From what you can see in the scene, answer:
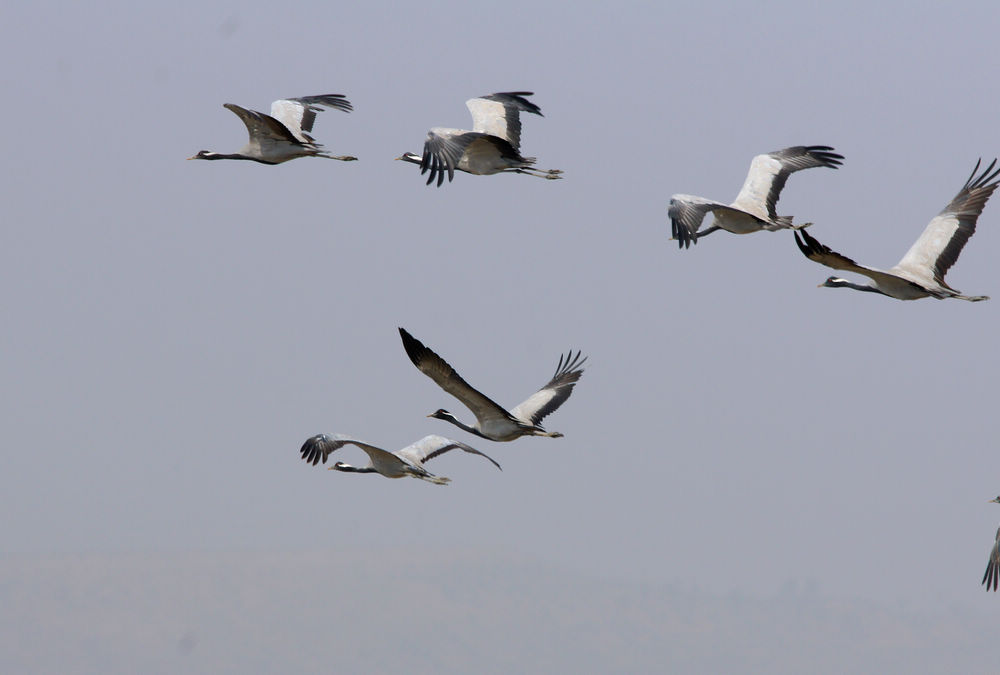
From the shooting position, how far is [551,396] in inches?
1003

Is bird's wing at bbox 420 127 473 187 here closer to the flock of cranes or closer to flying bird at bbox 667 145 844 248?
the flock of cranes

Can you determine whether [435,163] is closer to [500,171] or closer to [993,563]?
[500,171]

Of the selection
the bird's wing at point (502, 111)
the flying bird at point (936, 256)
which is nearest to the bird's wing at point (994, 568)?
the flying bird at point (936, 256)

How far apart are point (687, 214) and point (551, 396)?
16.1 feet

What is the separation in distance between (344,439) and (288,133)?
20.0ft

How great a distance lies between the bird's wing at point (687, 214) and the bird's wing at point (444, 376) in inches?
179

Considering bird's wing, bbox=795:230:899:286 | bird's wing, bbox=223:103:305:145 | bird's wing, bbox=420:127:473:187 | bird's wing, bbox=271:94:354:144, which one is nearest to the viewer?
bird's wing, bbox=795:230:899:286

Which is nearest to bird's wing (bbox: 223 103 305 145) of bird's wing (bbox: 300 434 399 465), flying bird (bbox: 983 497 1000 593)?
bird's wing (bbox: 300 434 399 465)

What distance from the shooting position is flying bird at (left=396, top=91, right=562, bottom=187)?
883 inches

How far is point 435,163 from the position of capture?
22.1 metres

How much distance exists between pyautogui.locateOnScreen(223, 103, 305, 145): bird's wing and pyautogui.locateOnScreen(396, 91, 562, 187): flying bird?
302 cm

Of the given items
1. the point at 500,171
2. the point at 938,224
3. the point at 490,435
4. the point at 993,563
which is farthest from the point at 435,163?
the point at 993,563

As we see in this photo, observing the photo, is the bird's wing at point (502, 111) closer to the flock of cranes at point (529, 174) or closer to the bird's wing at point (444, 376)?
the flock of cranes at point (529, 174)

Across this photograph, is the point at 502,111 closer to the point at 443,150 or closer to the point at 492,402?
the point at 443,150
